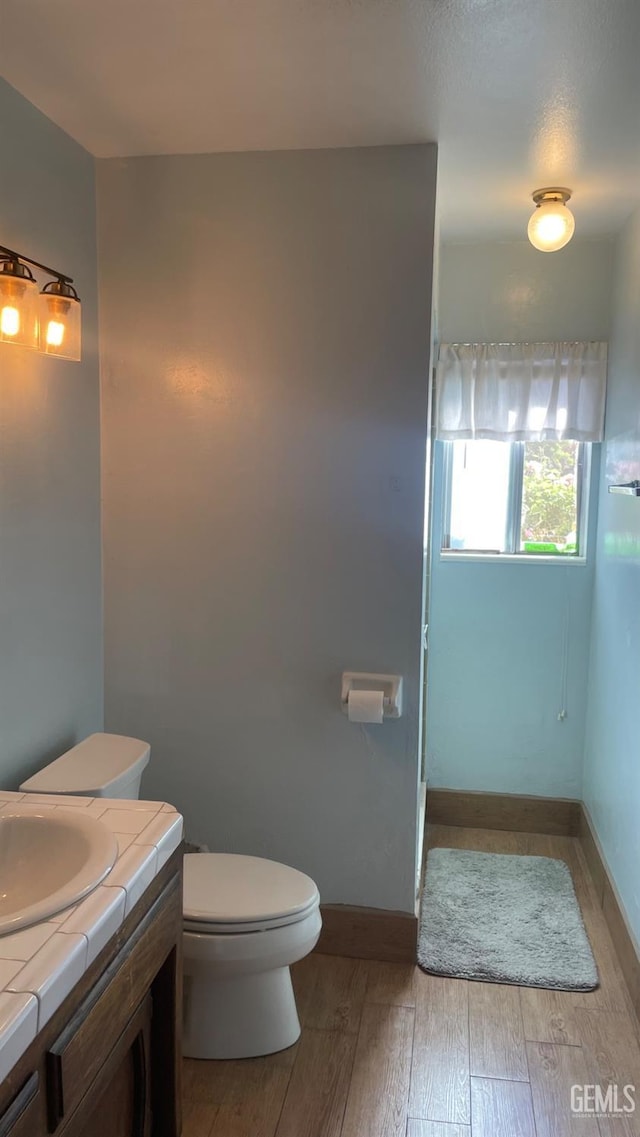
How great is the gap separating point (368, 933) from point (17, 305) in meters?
2.04

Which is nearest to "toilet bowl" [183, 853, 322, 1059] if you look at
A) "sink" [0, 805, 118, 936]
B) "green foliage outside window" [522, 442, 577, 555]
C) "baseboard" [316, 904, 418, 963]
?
"baseboard" [316, 904, 418, 963]

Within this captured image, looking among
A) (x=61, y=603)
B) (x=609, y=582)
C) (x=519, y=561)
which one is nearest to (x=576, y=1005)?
(x=609, y=582)

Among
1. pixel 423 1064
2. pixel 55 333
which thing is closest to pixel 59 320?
pixel 55 333

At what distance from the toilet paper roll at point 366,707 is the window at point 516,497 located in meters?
1.19

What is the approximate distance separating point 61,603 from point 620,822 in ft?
6.18

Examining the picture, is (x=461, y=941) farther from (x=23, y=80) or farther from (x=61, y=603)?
(x=23, y=80)

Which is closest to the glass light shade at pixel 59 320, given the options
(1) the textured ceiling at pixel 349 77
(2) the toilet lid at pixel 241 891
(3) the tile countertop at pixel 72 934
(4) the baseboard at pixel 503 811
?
(1) the textured ceiling at pixel 349 77

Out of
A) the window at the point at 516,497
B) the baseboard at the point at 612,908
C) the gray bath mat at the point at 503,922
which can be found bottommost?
the gray bath mat at the point at 503,922

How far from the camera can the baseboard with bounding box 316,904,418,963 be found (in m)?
2.52

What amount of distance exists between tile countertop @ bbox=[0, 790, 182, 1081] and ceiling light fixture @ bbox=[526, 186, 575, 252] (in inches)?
81.3

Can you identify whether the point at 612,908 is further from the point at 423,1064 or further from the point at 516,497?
the point at 516,497

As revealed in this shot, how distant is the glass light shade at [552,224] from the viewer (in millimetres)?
2557

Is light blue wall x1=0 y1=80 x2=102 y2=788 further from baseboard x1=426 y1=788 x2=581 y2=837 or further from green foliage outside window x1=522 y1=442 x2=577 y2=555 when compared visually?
green foliage outside window x1=522 y1=442 x2=577 y2=555

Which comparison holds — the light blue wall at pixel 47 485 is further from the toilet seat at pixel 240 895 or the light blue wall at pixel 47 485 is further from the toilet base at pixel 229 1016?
the toilet base at pixel 229 1016
